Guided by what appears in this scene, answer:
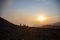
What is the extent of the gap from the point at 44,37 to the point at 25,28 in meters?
1.61

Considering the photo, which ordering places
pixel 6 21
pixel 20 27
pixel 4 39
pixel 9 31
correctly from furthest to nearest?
pixel 6 21 < pixel 20 27 < pixel 9 31 < pixel 4 39

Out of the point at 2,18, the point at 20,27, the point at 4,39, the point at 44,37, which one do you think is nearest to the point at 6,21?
the point at 2,18

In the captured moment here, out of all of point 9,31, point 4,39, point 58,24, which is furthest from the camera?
point 58,24

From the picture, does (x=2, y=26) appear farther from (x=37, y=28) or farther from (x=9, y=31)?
(x=37, y=28)

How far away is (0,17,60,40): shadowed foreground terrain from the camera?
889cm

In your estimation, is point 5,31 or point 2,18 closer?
point 5,31

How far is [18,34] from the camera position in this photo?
9078mm

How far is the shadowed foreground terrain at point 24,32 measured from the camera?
889 centimetres

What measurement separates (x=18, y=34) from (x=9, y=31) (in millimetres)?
692

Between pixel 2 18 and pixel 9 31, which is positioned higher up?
pixel 2 18

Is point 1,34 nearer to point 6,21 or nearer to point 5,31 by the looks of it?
point 5,31

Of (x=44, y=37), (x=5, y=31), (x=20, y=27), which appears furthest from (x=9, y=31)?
(x=44, y=37)

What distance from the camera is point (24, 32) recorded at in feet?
30.9

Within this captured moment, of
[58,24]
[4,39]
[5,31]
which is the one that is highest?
[58,24]
